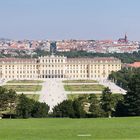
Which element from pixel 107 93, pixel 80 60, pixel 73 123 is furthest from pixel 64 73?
pixel 73 123

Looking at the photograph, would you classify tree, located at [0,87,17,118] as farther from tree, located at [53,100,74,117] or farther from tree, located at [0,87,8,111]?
tree, located at [53,100,74,117]

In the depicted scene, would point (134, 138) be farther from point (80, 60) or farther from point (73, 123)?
point (80, 60)

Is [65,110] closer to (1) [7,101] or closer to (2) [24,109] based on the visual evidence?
(2) [24,109]

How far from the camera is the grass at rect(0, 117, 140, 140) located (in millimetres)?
10047

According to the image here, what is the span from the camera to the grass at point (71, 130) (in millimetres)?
10047

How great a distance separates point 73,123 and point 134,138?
3.16 metres

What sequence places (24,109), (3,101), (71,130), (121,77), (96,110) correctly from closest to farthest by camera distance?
(71,130), (24,109), (96,110), (3,101), (121,77)

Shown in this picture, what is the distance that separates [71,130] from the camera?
11.0 meters

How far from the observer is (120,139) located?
9.70 metres

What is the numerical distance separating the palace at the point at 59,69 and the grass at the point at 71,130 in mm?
53077

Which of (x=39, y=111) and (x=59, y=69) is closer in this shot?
(x=39, y=111)

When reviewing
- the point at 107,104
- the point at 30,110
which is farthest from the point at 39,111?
the point at 107,104

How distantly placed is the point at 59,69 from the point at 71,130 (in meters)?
56.2

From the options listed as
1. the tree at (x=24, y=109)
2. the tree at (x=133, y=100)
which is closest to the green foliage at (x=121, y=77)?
the tree at (x=133, y=100)
